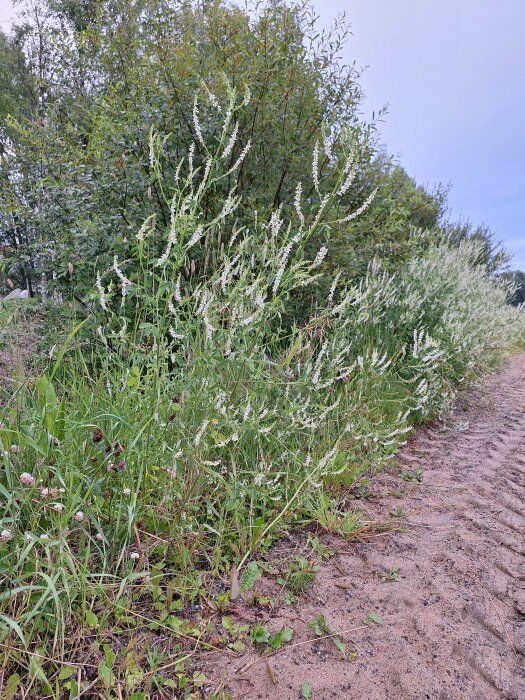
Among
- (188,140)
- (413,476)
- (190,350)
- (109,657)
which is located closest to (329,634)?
(109,657)

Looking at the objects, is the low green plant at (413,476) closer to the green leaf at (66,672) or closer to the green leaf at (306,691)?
the green leaf at (306,691)

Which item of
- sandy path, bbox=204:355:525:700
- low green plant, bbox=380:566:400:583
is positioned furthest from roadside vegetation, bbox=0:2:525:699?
low green plant, bbox=380:566:400:583

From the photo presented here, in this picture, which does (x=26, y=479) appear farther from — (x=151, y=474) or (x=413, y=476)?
(x=413, y=476)

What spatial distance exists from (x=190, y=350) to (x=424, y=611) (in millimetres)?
1603

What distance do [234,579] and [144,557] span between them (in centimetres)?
40

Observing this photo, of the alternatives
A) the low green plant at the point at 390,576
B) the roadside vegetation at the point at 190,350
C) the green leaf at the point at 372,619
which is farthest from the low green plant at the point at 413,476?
the green leaf at the point at 372,619

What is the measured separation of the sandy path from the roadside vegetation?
0.12 m

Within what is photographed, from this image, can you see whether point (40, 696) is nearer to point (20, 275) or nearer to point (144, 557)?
point (144, 557)

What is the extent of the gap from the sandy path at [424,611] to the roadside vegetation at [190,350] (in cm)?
12

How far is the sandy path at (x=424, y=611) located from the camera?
1639mm

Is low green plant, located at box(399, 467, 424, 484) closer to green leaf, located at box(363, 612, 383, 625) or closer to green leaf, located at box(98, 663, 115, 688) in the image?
green leaf, located at box(363, 612, 383, 625)

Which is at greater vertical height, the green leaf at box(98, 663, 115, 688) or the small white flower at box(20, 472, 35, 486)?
the small white flower at box(20, 472, 35, 486)

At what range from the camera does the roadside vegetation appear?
5.65ft

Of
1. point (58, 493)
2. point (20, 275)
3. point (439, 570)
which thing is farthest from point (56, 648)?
point (20, 275)
